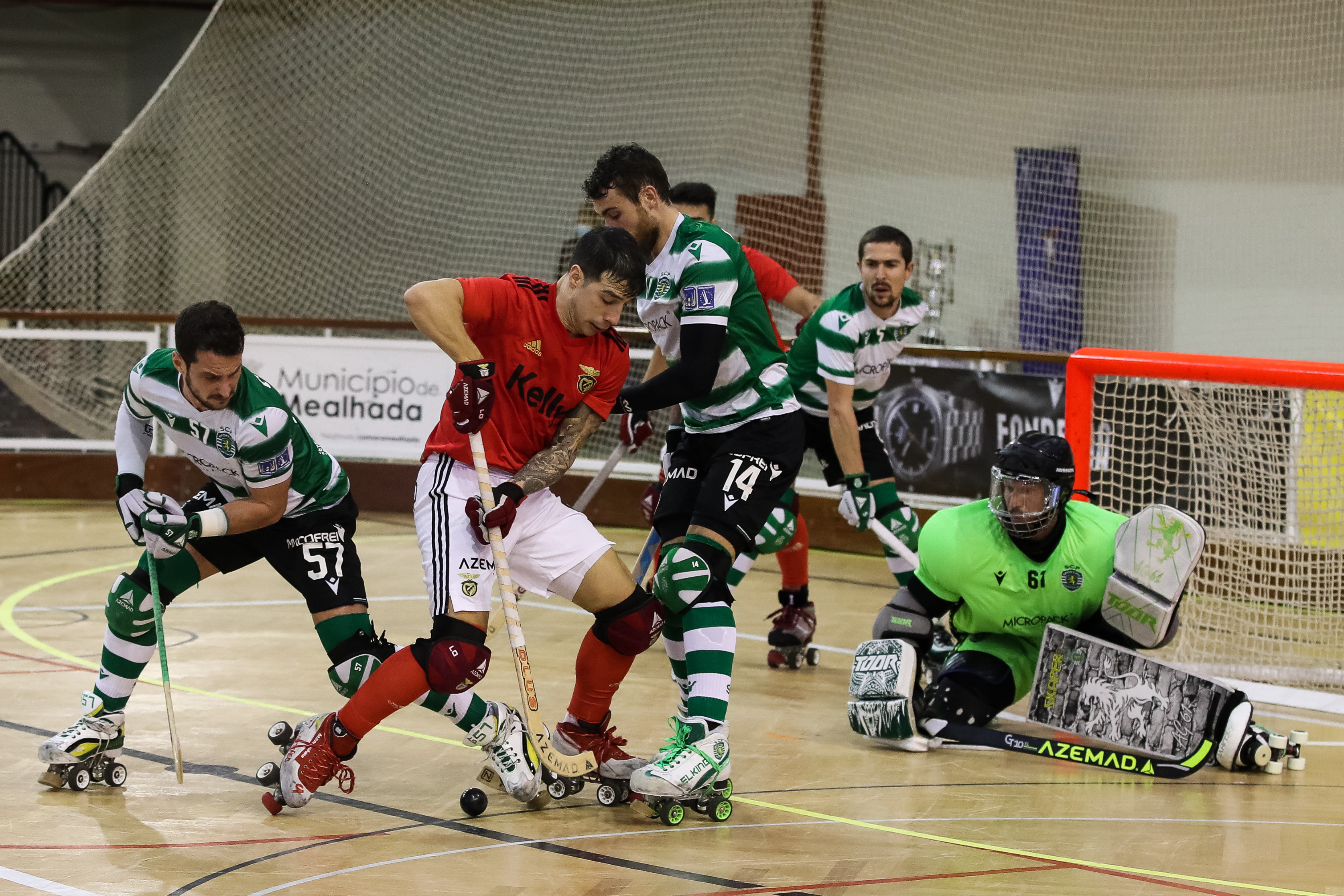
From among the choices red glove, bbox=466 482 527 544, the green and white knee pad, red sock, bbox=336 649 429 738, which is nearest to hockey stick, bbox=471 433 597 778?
red glove, bbox=466 482 527 544

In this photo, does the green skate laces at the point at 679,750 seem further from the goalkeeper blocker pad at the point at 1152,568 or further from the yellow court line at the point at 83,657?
the goalkeeper blocker pad at the point at 1152,568

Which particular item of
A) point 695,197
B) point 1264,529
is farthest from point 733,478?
point 1264,529

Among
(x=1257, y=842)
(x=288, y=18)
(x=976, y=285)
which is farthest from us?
(x=288, y=18)

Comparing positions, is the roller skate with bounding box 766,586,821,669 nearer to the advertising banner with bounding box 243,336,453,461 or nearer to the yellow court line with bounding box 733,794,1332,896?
the yellow court line with bounding box 733,794,1332,896

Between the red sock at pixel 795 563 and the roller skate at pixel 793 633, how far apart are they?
0.04 m

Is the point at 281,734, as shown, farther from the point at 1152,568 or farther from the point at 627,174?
the point at 1152,568

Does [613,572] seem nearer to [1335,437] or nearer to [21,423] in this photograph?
[1335,437]

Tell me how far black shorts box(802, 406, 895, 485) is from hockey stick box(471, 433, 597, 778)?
7.17 feet

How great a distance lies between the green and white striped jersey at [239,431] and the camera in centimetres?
370

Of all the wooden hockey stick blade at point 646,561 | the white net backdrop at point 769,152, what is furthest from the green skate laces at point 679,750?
the white net backdrop at point 769,152

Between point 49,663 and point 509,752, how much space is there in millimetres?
2513

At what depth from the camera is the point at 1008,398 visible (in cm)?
834

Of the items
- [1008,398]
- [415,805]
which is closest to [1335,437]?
[1008,398]

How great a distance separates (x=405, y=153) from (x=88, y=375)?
3692mm
